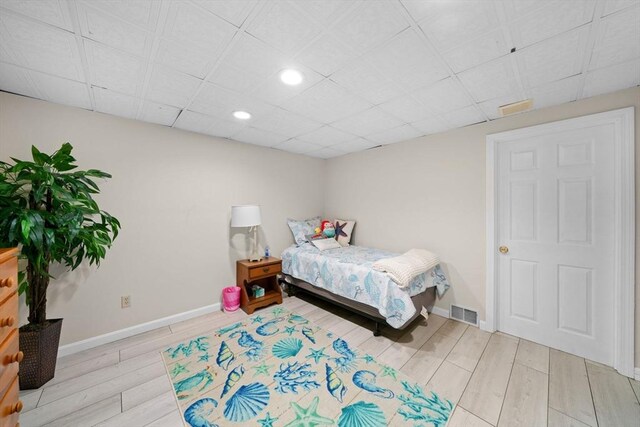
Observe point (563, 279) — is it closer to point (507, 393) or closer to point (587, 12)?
point (507, 393)

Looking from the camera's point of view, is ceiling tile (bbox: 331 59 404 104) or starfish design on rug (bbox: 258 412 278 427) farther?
ceiling tile (bbox: 331 59 404 104)

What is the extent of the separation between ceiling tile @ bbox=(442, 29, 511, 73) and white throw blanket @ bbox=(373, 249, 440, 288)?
1.73 meters

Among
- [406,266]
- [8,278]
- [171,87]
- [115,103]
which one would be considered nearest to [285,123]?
[171,87]

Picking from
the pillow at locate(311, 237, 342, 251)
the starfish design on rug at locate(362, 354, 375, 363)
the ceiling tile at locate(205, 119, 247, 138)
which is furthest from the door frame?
the ceiling tile at locate(205, 119, 247, 138)

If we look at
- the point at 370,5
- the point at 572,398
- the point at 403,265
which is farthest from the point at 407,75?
the point at 572,398

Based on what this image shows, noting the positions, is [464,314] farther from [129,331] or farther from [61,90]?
[61,90]

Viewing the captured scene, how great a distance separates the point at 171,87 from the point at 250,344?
243cm

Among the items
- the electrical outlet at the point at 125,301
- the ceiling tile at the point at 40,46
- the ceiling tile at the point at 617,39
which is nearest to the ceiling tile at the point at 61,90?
the ceiling tile at the point at 40,46

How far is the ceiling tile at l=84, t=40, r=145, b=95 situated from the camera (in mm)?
1415

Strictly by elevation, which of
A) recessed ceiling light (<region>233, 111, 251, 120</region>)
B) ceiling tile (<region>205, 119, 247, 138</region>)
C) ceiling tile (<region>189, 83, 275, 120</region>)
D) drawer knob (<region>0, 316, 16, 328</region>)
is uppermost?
ceiling tile (<region>205, 119, 247, 138</region>)

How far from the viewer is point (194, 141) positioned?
2.86m

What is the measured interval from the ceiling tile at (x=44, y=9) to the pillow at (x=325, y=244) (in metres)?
3.03

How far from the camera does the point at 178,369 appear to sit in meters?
1.92

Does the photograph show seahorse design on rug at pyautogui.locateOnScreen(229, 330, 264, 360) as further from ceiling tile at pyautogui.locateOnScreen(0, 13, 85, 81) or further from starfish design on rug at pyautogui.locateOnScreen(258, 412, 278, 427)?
ceiling tile at pyautogui.locateOnScreen(0, 13, 85, 81)
